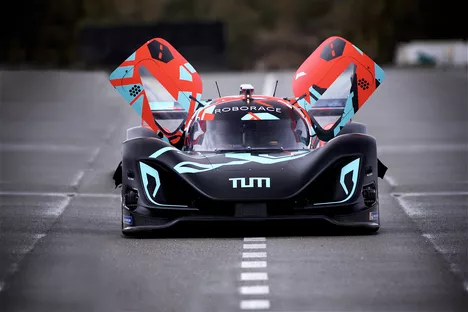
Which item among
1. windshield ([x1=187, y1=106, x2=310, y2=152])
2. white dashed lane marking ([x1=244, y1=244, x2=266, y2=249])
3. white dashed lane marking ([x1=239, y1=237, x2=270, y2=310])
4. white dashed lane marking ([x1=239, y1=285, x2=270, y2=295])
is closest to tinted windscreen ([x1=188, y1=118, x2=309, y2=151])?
windshield ([x1=187, y1=106, x2=310, y2=152])

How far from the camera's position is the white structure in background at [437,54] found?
93250 millimetres

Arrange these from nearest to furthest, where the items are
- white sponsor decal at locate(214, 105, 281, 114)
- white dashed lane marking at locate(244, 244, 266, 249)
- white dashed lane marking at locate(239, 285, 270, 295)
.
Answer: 1. white dashed lane marking at locate(239, 285, 270, 295)
2. white dashed lane marking at locate(244, 244, 266, 249)
3. white sponsor decal at locate(214, 105, 281, 114)

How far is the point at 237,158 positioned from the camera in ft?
43.2

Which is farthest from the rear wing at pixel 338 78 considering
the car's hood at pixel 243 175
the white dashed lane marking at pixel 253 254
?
the white dashed lane marking at pixel 253 254

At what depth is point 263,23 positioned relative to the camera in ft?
620

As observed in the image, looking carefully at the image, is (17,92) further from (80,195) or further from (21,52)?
(21,52)

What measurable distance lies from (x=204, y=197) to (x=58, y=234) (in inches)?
71.9

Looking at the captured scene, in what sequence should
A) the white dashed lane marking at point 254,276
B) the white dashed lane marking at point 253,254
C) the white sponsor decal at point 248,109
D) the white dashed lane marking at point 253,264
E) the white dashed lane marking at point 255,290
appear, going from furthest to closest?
the white sponsor decal at point 248,109, the white dashed lane marking at point 253,254, the white dashed lane marking at point 253,264, the white dashed lane marking at point 254,276, the white dashed lane marking at point 255,290

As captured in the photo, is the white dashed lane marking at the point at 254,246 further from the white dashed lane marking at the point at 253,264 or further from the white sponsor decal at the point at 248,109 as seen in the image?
the white sponsor decal at the point at 248,109

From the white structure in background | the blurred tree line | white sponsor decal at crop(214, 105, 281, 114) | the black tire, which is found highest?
white sponsor decal at crop(214, 105, 281, 114)

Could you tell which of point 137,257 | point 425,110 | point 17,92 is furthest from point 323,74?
point 17,92

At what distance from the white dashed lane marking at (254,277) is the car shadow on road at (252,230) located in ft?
0.74

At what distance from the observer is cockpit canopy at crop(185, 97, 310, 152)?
14.2 meters

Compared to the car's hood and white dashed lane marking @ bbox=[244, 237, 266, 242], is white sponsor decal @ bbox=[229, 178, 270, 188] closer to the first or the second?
the car's hood
